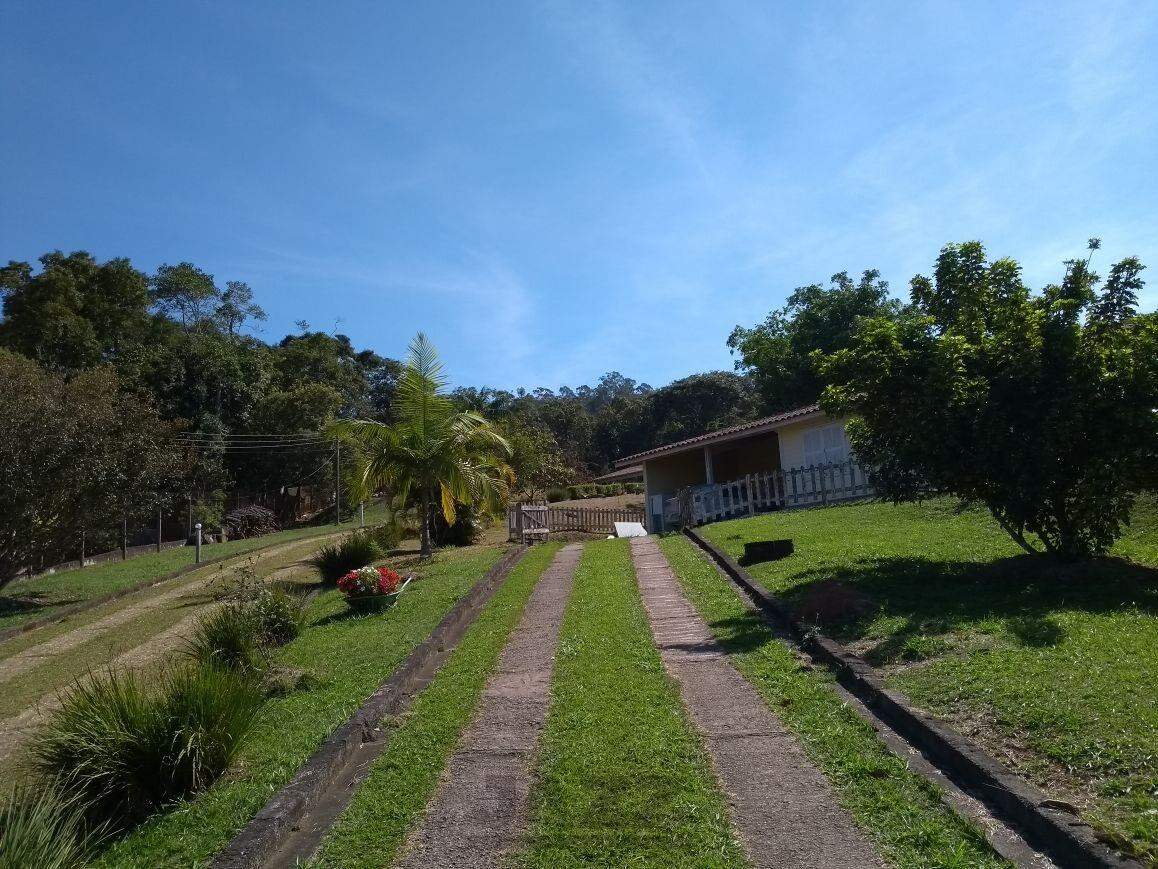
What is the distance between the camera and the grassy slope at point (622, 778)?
413 centimetres

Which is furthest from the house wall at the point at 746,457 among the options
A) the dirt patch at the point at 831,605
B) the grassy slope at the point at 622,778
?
the grassy slope at the point at 622,778

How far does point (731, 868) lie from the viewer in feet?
12.8

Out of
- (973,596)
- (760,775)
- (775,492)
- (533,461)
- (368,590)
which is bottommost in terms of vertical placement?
(760,775)

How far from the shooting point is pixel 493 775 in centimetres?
526

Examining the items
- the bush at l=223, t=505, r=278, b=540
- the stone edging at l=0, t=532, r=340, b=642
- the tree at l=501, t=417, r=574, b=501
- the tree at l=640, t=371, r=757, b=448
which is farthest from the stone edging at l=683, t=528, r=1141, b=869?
the tree at l=640, t=371, r=757, b=448

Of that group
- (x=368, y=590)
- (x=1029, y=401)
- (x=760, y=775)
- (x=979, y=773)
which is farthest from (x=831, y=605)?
(x=368, y=590)

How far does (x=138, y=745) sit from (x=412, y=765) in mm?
1758

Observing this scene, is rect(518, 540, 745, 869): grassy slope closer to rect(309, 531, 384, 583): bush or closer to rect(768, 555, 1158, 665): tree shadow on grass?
rect(768, 555, 1158, 665): tree shadow on grass

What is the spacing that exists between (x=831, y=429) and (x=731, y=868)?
19024 millimetres

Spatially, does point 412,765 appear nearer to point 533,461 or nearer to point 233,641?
point 233,641

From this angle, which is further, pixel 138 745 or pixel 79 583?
pixel 79 583

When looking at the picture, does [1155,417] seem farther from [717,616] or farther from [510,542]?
[510,542]

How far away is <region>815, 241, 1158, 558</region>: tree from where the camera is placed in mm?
8742

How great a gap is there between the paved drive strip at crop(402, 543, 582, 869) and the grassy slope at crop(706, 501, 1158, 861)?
2738 mm
